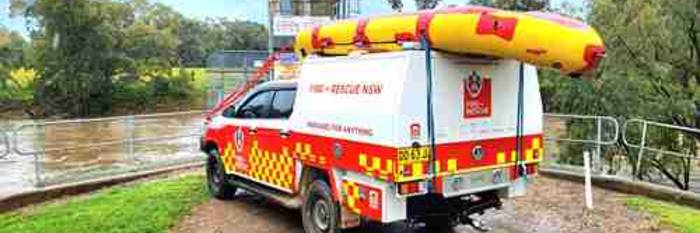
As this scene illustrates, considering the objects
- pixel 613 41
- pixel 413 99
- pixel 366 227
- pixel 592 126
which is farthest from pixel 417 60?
pixel 613 41

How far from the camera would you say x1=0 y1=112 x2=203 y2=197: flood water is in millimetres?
11711

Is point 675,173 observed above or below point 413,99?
below

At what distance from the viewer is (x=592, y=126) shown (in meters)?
13.6

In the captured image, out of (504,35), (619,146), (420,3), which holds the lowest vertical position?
(619,146)

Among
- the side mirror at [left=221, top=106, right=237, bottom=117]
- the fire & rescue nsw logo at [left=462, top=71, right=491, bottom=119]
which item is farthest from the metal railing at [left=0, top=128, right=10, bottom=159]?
the fire & rescue nsw logo at [left=462, top=71, right=491, bottom=119]

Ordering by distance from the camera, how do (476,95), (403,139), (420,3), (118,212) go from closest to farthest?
(403,139), (476,95), (118,212), (420,3)

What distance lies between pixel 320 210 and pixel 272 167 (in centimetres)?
112

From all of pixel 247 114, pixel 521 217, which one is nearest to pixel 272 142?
pixel 247 114

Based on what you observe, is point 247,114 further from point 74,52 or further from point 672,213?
point 74,52

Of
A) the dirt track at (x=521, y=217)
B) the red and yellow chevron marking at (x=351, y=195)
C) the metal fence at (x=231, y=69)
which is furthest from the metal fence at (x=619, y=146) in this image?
the metal fence at (x=231, y=69)

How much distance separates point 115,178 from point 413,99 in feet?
24.6

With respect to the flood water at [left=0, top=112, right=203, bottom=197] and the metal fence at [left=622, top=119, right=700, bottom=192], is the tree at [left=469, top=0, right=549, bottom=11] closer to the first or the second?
the metal fence at [left=622, top=119, right=700, bottom=192]

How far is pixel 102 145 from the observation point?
1256 centimetres

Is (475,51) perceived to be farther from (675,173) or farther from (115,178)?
(675,173)
